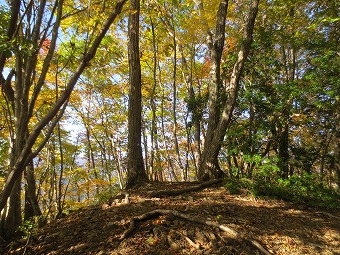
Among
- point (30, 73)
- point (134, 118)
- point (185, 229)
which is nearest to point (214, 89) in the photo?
point (134, 118)

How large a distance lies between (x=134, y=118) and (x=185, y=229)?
3193 millimetres

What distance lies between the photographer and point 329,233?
4109 mm

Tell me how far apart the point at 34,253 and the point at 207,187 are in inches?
148

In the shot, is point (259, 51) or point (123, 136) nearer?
point (259, 51)

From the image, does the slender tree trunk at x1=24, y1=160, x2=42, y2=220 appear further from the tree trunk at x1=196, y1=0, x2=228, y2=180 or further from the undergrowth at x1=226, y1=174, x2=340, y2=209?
the undergrowth at x1=226, y1=174, x2=340, y2=209

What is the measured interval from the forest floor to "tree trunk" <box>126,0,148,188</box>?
31.4 inches

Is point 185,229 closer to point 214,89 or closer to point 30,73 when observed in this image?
point 30,73

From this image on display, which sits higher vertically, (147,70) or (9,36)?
(147,70)

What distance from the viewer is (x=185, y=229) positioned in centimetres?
356

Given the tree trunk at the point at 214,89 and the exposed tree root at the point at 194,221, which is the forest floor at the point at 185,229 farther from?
the tree trunk at the point at 214,89

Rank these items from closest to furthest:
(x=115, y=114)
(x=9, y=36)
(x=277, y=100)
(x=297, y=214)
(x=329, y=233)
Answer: (x=9, y=36), (x=329, y=233), (x=297, y=214), (x=277, y=100), (x=115, y=114)

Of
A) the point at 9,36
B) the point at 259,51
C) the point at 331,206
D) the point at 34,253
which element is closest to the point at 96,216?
the point at 34,253

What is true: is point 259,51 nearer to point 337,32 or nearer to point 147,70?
point 337,32

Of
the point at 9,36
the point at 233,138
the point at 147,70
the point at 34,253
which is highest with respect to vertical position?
the point at 147,70
